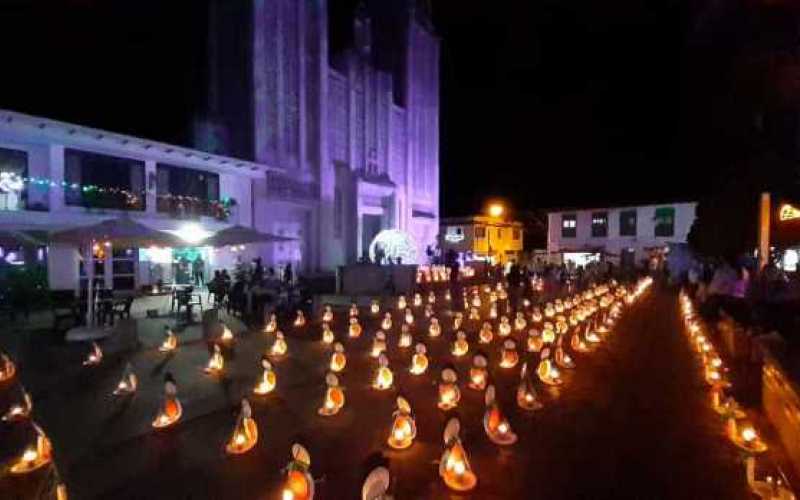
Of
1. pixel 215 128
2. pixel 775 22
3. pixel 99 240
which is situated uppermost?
pixel 215 128

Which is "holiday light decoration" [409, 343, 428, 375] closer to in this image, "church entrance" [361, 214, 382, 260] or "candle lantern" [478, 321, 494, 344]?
"candle lantern" [478, 321, 494, 344]

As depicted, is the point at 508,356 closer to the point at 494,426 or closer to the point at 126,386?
the point at 494,426

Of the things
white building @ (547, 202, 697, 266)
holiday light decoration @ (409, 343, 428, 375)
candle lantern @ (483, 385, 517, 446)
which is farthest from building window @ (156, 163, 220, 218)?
white building @ (547, 202, 697, 266)

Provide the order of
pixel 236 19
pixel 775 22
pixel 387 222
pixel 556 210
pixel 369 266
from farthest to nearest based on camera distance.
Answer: pixel 556 210 < pixel 387 222 < pixel 236 19 < pixel 369 266 < pixel 775 22

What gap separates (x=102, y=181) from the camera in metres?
18.5

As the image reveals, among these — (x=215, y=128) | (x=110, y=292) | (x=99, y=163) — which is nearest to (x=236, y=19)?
(x=215, y=128)

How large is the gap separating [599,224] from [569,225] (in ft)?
9.55

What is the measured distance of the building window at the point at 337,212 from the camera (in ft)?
106

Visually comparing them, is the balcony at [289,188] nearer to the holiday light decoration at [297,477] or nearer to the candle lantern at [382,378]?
the candle lantern at [382,378]

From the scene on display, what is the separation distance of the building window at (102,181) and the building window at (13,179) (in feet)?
4.21

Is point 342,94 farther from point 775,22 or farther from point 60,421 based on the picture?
point 60,421

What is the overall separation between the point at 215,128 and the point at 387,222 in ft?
49.2

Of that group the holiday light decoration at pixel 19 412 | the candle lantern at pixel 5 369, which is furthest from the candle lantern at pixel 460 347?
the candle lantern at pixel 5 369

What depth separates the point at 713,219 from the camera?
819 inches
